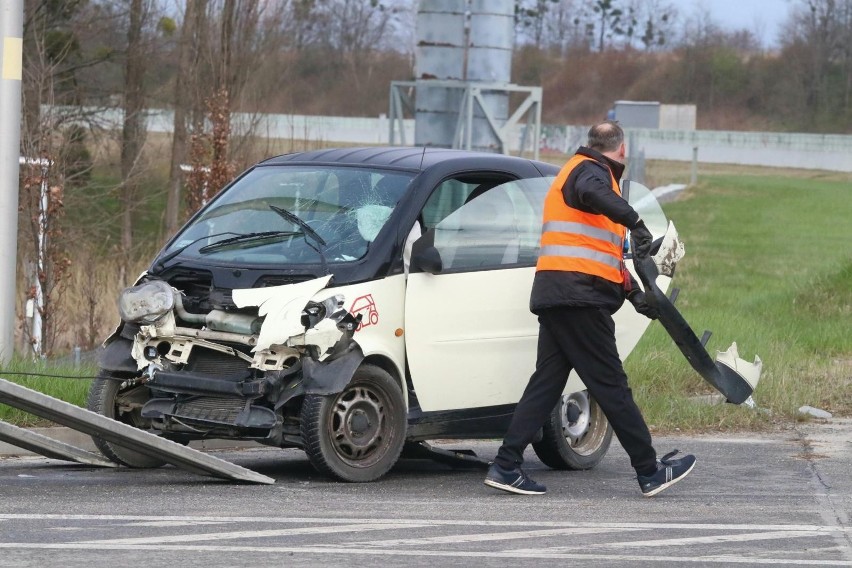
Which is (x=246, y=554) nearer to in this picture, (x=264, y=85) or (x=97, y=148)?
(x=264, y=85)

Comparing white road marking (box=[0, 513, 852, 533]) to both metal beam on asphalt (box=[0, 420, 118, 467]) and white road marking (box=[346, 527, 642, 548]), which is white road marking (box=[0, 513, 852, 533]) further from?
metal beam on asphalt (box=[0, 420, 118, 467])

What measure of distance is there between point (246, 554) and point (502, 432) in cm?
274

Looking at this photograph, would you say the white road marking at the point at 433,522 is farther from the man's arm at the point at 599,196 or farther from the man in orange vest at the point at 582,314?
the man's arm at the point at 599,196

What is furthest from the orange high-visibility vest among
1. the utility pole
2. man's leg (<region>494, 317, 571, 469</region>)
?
the utility pole

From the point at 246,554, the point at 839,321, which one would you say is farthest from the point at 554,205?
the point at 839,321

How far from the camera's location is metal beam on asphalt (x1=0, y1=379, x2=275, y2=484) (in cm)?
685

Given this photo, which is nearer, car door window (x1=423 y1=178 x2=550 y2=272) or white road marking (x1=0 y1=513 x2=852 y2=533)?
white road marking (x1=0 y1=513 x2=852 y2=533)

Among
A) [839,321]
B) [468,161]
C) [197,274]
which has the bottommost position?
[839,321]

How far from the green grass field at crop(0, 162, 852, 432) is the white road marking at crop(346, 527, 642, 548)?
3717 mm

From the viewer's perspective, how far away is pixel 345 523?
21.0 ft

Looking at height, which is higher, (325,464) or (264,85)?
(264,85)

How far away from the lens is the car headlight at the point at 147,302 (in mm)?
7500

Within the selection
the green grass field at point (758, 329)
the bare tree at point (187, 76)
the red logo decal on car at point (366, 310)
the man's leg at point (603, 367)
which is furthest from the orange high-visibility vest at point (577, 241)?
the bare tree at point (187, 76)

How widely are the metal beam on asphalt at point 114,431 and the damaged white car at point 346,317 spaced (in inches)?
7.7
